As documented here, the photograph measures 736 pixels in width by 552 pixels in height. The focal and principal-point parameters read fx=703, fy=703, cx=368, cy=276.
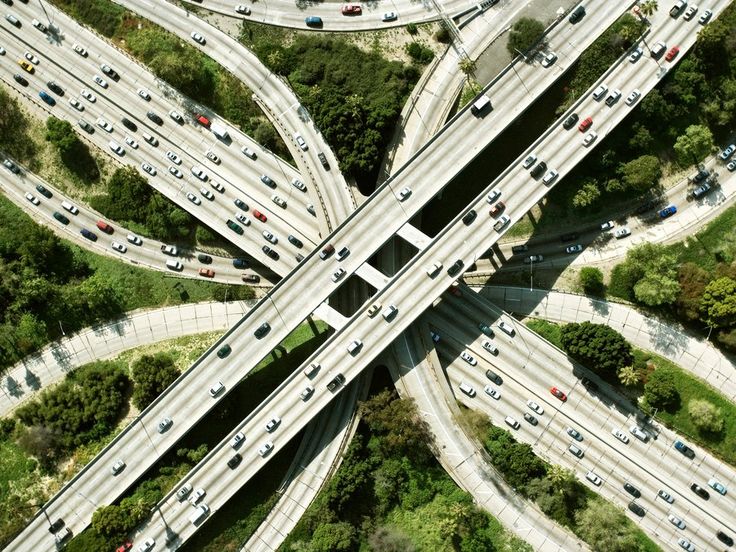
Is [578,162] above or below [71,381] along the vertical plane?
above

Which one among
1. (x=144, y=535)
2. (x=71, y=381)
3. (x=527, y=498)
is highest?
(x=527, y=498)

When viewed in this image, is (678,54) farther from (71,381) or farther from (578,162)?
(71,381)

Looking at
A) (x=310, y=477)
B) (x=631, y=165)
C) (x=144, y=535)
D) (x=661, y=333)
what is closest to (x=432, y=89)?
(x=631, y=165)

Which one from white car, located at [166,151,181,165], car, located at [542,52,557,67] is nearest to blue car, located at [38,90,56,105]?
white car, located at [166,151,181,165]

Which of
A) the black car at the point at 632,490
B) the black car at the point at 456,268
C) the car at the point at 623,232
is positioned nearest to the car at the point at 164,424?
the black car at the point at 456,268

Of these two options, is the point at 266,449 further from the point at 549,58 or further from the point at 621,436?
the point at 549,58

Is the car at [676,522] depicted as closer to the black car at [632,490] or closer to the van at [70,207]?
the black car at [632,490]
